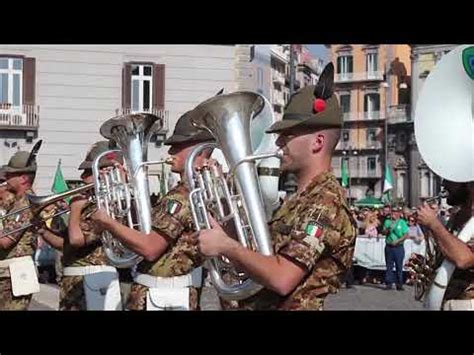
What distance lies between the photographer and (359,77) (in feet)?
140

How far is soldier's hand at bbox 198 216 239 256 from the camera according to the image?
262 cm

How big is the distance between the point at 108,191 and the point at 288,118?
63.4 inches

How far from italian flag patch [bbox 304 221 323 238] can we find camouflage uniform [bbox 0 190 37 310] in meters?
2.88

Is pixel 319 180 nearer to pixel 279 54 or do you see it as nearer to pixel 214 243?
pixel 214 243

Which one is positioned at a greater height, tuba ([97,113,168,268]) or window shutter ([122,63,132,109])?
window shutter ([122,63,132,109])

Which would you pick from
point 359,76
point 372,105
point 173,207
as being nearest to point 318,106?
point 173,207

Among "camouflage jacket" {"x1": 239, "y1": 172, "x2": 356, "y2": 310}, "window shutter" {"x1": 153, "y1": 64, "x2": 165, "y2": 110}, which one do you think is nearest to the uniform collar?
"camouflage jacket" {"x1": 239, "y1": 172, "x2": 356, "y2": 310}

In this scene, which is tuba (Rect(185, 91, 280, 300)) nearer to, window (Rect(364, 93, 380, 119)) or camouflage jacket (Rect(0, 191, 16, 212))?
camouflage jacket (Rect(0, 191, 16, 212))

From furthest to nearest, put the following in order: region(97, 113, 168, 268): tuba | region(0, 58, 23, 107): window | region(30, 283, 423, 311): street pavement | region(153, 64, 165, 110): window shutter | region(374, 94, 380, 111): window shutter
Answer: region(374, 94, 380, 111): window shutter → region(153, 64, 165, 110): window shutter → region(0, 58, 23, 107): window → region(30, 283, 423, 311): street pavement → region(97, 113, 168, 268): tuba

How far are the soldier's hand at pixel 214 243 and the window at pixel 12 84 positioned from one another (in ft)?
43.1

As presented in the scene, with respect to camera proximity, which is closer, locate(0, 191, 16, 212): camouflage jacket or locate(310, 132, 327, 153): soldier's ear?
locate(310, 132, 327, 153): soldier's ear

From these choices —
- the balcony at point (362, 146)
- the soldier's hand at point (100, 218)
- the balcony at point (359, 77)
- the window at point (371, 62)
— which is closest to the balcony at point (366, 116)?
the balcony at point (362, 146)

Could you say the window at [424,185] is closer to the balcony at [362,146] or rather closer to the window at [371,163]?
the window at [371,163]
